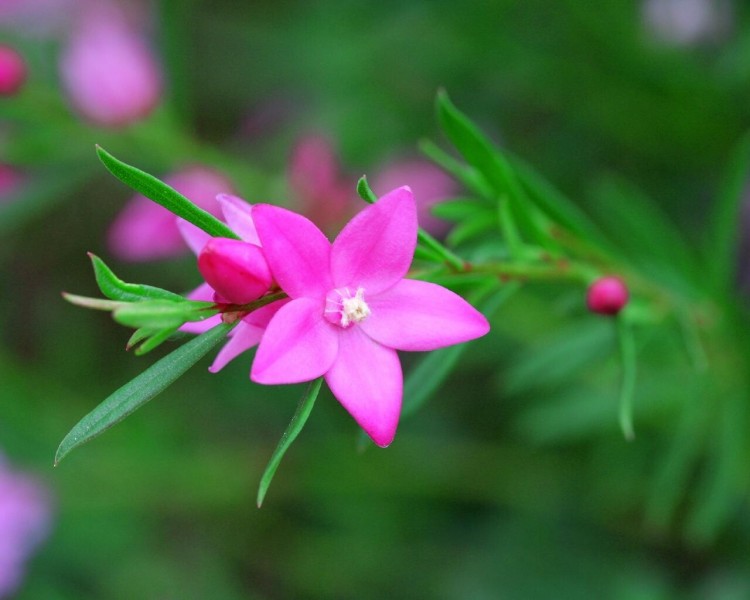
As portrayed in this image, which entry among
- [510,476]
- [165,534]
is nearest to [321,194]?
[510,476]

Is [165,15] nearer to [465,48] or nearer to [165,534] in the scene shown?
[465,48]

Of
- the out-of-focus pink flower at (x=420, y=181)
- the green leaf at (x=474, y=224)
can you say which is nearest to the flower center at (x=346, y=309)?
the green leaf at (x=474, y=224)

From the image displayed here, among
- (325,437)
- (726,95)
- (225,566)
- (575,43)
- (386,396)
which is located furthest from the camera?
(225,566)

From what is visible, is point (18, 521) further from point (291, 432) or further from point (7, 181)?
point (291, 432)

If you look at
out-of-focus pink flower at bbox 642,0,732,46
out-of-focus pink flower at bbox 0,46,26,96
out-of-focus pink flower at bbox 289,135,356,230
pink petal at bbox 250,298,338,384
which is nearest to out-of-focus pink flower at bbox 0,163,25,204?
out-of-focus pink flower at bbox 0,46,26,96

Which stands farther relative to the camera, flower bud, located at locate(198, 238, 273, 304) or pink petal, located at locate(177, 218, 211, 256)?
pink petal, located at locate(177, 218, 211, 256)

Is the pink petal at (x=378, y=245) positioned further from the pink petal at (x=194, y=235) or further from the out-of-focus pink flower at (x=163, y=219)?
the out-of-focus pink flower at (x=163, y=219)

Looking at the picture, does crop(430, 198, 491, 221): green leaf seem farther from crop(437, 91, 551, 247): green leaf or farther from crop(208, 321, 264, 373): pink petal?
crop(208, 321, 264, 373): pink petal
